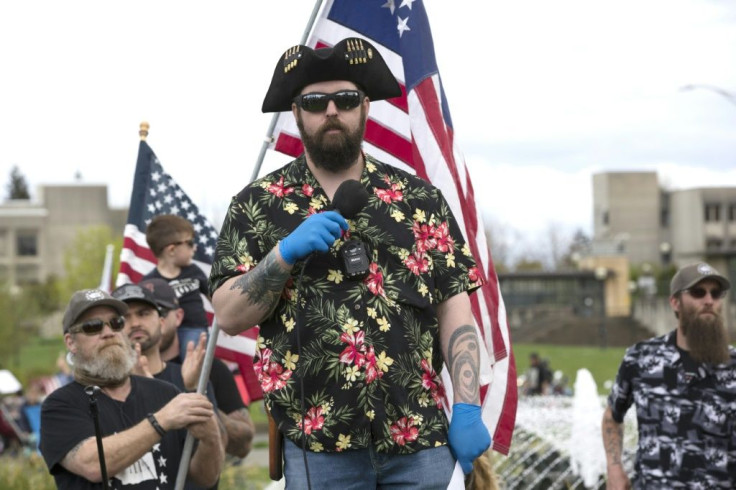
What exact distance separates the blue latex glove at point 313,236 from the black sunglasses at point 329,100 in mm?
449

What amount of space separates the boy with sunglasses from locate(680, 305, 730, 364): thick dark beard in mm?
2877

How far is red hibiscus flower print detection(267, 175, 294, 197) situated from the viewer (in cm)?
401

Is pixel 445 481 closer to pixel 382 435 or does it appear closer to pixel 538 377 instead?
pixel 382 435

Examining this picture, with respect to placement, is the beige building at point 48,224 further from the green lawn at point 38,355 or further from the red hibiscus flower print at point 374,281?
the red hibiscus flower print at point 374,281

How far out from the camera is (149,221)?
8.71m

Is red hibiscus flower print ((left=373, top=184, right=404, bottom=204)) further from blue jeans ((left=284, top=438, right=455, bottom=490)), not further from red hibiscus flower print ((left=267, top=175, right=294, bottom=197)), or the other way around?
blue jeans ((left=284, top=438, right=455, bottom=490))

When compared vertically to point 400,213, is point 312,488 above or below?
below

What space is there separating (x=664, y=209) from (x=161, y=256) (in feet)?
486

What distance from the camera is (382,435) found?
12.4 ft

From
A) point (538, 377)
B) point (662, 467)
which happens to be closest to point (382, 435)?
point (662, 467)

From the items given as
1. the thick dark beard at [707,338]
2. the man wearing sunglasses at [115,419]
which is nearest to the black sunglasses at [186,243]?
the man wearing sunglasses at [115,419]

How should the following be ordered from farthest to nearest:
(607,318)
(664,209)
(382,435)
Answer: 1. (664,209)
2. (607,318)
3. (382,435)

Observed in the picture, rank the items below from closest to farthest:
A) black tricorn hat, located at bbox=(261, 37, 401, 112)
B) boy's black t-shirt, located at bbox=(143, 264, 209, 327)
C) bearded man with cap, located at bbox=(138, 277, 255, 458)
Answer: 1. black tricorn hat, located at bbox=(261, 37, 401, 112)
2. bearded man with cap, located at bbox=(138, 277, 255, 458)
3. boy's black t-shirt, located at bbox=(143, 264, 209, 327)

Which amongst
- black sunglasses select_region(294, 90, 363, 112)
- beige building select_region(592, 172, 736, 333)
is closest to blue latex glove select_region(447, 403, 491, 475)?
black sunglasses select_region(294, 90, 363, 112)
